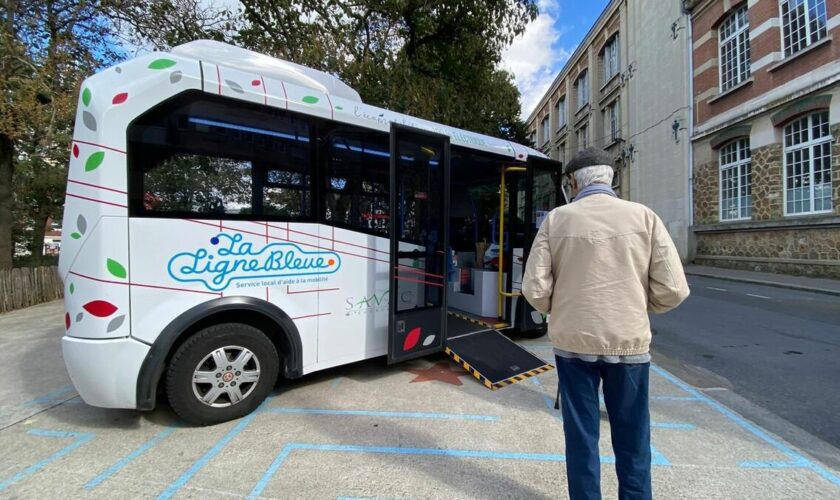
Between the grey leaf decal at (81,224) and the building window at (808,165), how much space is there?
1727 cm

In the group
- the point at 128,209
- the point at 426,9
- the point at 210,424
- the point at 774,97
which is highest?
the point at 426,9

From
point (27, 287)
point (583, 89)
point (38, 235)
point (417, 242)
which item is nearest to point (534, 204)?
point (417, 242)

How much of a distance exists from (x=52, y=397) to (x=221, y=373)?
7.10 feet

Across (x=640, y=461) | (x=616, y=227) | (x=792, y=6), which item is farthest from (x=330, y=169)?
(x=792, y=6)

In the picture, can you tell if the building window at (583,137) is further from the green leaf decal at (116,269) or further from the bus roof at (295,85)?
the green leaf decal at (116,269)

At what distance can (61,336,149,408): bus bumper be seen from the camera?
9.35 feet

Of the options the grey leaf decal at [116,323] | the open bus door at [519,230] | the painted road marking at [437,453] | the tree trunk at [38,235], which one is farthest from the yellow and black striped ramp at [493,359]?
the tree trunk at [38,235]

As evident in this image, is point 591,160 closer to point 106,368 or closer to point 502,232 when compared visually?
point 106,368

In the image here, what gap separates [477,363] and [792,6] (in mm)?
17343

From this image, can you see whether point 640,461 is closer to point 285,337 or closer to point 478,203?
point 285,337

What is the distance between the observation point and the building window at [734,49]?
50.0 feet

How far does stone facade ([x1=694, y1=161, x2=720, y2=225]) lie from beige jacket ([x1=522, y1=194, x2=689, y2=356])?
1819 centimetres

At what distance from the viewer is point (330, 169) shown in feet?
12.6

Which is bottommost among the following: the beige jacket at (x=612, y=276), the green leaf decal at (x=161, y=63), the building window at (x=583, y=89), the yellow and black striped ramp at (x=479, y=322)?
the yellow and black striped ramp at (x=479, y=322)
